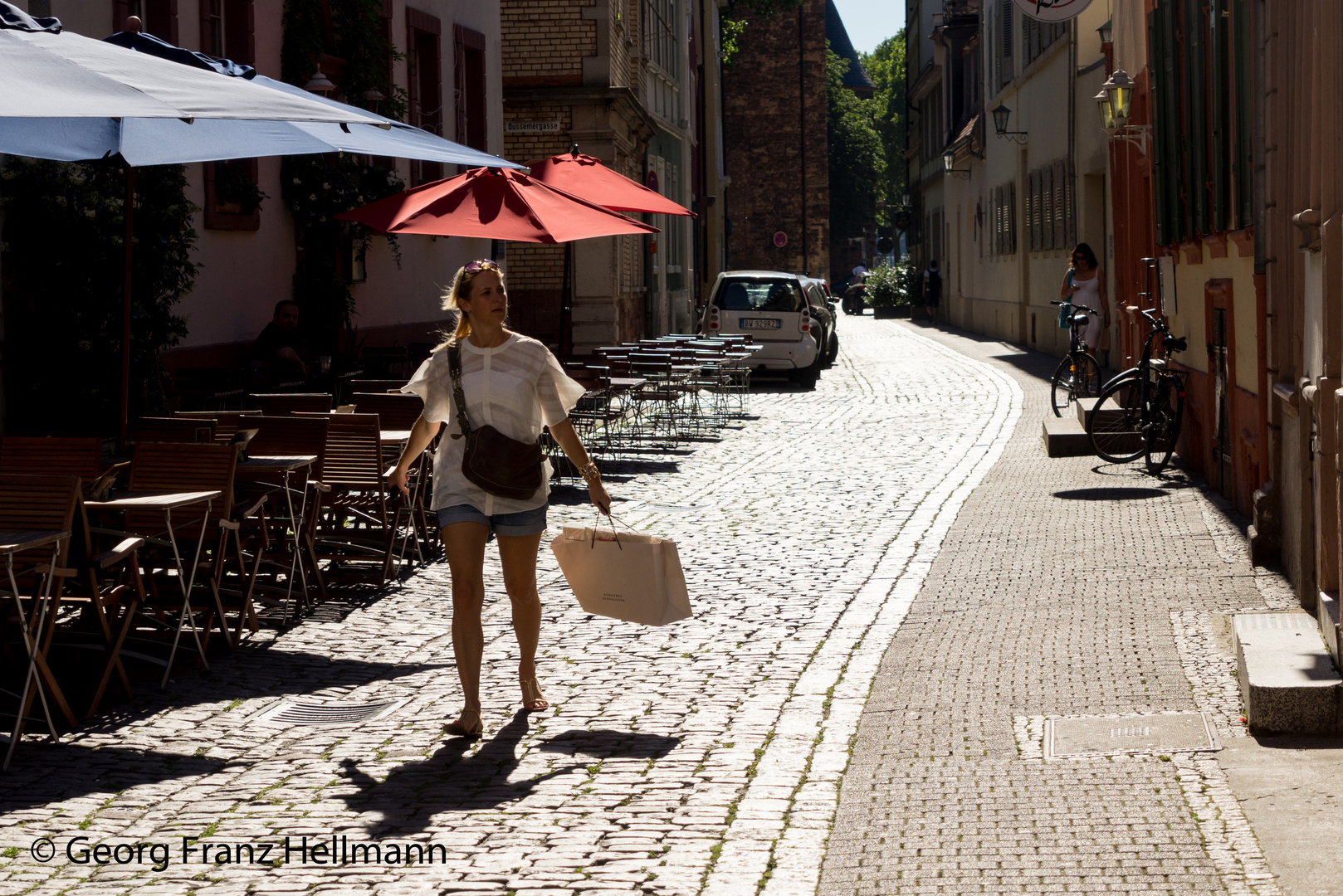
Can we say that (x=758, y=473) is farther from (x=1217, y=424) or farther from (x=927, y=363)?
(x=927, y=363)

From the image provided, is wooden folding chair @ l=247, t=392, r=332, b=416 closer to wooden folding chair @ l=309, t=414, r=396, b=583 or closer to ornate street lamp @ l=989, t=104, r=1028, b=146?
wooden folding chair @ l=309, t=414, r=396, b=583

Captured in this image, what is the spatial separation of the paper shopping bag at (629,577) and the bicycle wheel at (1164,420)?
301 inches

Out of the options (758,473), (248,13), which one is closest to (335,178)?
(248,13)

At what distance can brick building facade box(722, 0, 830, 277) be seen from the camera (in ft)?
255

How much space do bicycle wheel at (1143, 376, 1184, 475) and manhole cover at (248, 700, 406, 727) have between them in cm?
809

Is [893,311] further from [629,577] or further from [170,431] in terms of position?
[629,577]

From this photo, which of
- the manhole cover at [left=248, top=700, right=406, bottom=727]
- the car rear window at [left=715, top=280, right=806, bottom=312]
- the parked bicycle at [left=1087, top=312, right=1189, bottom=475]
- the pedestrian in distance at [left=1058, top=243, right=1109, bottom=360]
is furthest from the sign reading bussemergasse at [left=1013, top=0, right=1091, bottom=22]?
the manhole cover at [left=248, top=700, right=406, bottom=727]

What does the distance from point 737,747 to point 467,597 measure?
1088 millimetres

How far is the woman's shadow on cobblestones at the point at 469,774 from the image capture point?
16.9 feet

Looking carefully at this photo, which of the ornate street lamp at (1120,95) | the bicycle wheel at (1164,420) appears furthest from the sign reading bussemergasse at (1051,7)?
the bicycle wheel at (1164,420)

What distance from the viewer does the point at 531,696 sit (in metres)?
6.40

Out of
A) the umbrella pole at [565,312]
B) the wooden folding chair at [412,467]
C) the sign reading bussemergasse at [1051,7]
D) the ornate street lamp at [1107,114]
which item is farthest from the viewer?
the sign reading bussemergasse at [1051,7]

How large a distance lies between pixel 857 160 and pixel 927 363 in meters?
61.4

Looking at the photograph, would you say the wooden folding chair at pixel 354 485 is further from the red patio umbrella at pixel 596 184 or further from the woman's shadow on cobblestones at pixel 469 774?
the red patio umbrella at pixel 596 184
